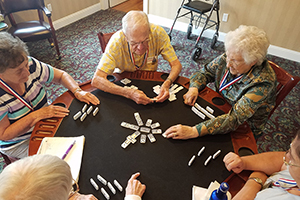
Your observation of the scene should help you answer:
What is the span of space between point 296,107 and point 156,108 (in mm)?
2417

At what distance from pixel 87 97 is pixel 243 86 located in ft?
3.96

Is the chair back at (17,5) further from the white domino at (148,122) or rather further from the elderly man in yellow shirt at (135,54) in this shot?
the white domino at (148,122)

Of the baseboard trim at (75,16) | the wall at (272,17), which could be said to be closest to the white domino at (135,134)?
the wall at (272,17)

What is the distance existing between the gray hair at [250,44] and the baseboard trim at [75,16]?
4.24 metres

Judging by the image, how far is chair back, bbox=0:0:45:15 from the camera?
333cm

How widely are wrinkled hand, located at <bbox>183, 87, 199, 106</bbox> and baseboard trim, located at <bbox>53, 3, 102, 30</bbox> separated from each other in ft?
13.2

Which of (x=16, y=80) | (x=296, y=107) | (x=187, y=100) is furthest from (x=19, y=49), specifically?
(x=296, y=107)

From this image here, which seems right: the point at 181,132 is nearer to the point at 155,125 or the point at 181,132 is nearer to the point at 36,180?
the point at 155,125

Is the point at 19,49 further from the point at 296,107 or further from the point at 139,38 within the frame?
the point at 296,107

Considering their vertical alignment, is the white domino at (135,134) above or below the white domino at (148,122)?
below

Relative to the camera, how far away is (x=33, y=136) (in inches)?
53.6

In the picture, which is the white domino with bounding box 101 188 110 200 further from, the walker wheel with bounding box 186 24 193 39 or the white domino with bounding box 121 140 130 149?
the walker wheel with bounding box 186 24 193 39

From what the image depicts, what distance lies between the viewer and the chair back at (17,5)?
333 centimetres

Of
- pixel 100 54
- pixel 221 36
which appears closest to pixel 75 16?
pixel 100 54
